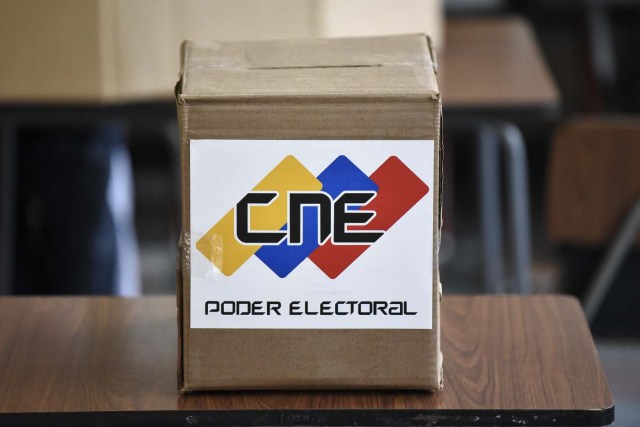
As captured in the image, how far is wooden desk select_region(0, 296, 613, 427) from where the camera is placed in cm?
76

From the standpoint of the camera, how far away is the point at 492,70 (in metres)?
2.08

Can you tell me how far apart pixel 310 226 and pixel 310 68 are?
0.38 ft

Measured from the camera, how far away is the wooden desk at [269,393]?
2.50 feet

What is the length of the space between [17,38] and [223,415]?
42.5 inches

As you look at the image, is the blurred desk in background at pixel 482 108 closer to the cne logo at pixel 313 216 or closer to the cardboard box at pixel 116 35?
the cardboard box at pixel 116 35

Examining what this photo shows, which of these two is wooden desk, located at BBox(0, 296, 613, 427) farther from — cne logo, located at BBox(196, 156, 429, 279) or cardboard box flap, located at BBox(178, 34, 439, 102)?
cardboard box flap, located at BBox(178, 34, 439, 102)

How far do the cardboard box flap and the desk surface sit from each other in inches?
38.1

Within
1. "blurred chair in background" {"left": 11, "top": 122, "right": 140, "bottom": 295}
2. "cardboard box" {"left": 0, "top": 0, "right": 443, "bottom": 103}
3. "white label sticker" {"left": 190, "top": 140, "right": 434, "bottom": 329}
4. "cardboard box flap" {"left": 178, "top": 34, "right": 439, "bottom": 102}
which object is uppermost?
"cardboard box flap" {"left": 178, "top": 34, "right": 439, "bottom": 102}

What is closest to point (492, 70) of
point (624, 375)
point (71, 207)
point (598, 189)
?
point (598, 189)

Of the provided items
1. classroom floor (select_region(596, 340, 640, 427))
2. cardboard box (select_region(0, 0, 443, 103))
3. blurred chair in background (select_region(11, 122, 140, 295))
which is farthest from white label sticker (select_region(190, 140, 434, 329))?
blurred chair in background (select_region(11, 122, 140, 295))

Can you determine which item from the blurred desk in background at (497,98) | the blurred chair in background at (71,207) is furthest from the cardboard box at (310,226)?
the blurred chair in background at (71,207)

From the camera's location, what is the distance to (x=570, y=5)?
387 centimetres

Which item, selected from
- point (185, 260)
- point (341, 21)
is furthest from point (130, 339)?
point (341, 21)

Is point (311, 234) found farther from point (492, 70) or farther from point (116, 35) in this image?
point (492, 70)
